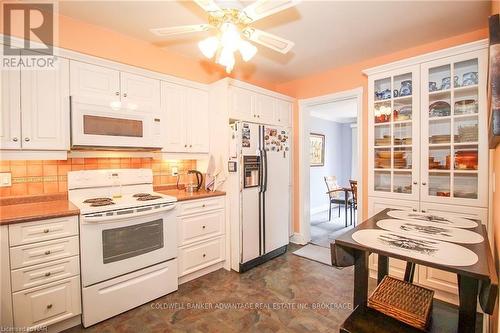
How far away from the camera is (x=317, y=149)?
606 centimetres

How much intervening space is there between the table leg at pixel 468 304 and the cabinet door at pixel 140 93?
2781mm

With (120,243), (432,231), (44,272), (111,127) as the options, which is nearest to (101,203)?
(120,243)

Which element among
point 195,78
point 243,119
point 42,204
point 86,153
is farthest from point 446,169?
point 42,204

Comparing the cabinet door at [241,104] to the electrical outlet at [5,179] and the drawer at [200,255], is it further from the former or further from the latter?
the electrical outlet at [5,179]

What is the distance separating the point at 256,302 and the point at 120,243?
1.35 meters

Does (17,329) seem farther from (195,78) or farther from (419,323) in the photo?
(195,78)

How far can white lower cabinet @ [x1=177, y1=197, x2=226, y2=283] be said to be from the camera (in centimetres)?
256

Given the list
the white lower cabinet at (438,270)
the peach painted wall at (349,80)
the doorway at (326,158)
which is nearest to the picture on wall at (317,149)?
the doorway at (326,158)

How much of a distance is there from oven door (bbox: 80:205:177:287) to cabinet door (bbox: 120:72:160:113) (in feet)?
3.62

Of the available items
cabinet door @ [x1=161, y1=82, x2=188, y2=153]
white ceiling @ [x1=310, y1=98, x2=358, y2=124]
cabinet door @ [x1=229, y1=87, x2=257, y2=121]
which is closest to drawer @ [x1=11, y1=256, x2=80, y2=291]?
cabinet door @ [x1=161, y1=82, x2=188, y2=153]

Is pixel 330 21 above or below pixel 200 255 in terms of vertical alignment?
above

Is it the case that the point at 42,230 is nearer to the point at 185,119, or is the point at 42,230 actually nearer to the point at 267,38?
the point at 185,119

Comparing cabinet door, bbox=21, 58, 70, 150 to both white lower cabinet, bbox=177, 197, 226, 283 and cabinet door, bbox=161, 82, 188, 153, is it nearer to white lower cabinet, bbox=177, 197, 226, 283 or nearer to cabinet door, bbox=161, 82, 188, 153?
cabinet door, bbox=161, 82, 188, 153

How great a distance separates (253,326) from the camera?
6.40 ft
